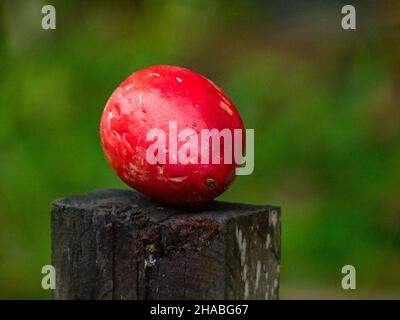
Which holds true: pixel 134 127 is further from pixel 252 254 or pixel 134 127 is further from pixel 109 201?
pixel 252 254

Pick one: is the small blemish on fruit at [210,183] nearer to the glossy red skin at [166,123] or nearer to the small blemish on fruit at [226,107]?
the glossy red skin at [166,123]

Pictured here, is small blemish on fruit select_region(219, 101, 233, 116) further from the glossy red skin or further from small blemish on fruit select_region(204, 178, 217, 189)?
small blemish on fruit select_region(204, 178, 217, 189)

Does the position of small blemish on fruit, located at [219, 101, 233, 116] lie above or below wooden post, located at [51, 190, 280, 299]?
above

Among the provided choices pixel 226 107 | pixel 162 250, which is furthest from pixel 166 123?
pixel 162 250

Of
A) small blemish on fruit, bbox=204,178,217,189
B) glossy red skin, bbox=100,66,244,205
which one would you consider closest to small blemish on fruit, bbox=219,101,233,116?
glossy red skin, bbox=100,66,244,205

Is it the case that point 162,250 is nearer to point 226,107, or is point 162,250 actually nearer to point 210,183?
point 210,183
